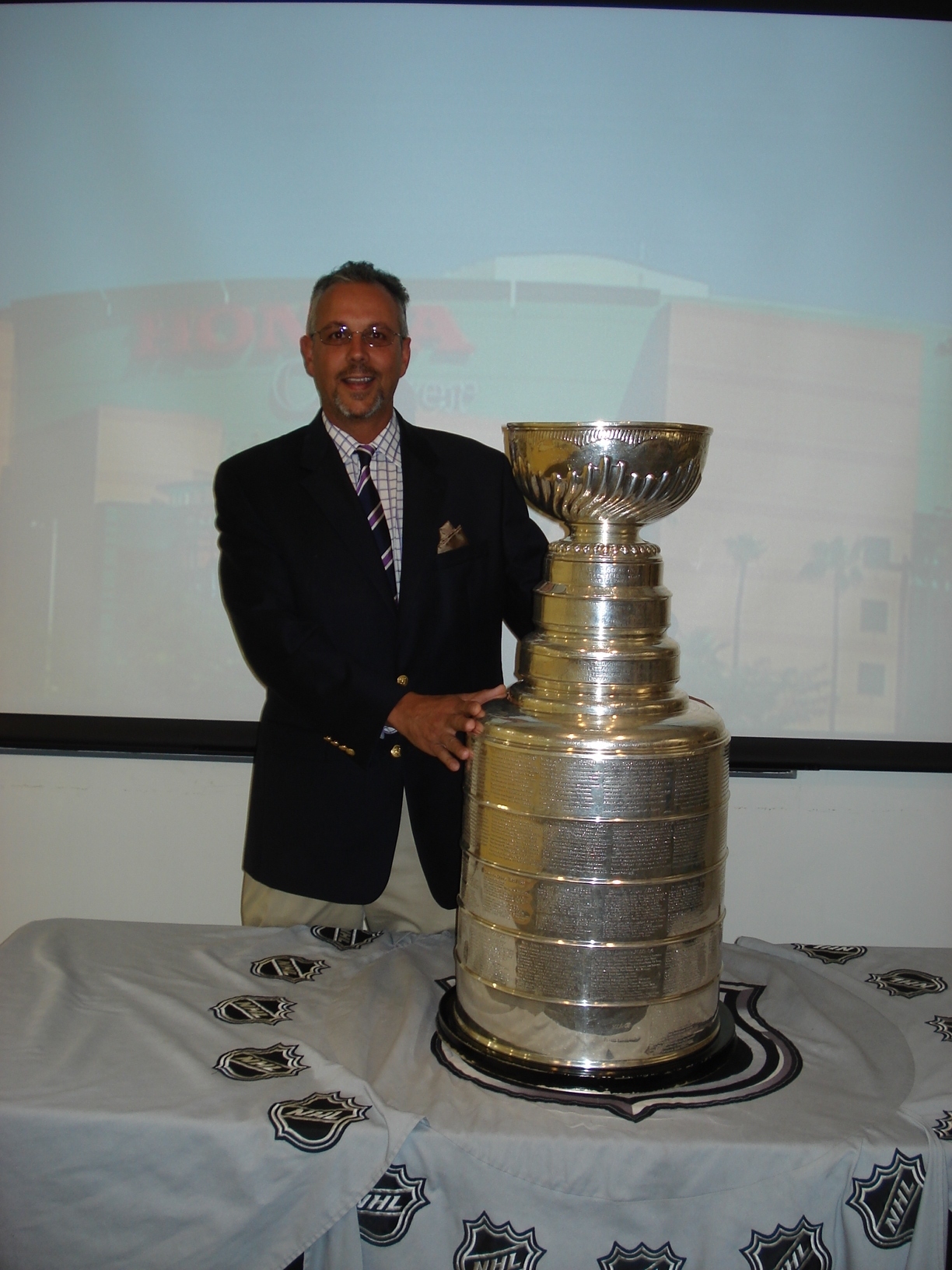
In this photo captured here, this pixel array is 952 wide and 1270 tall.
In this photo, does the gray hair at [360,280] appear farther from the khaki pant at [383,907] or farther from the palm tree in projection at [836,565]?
the palm tree in projection at [836,565]

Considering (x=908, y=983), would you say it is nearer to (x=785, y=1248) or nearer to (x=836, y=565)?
(x=785, y=1248)

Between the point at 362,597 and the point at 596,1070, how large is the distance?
3.25 ft

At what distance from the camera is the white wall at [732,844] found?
9.27 ft

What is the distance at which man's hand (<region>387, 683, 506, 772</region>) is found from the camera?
1348 millimetres

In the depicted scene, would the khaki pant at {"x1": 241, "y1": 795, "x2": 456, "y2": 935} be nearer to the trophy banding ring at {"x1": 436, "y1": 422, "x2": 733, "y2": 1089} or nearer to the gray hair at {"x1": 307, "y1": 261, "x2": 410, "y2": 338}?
the trophy banding ring at {"x1": 436, "y1": 422, "x2": 733, "y2": 1089}

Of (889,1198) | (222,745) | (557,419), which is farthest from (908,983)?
(222,745)

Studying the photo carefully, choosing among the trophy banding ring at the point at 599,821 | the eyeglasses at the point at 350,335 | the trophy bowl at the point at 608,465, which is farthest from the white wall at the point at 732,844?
the trophy bowl at the point at 608,465

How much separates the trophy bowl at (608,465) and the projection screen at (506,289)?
1466 mm

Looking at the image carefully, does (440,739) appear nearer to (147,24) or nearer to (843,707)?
(843,707)

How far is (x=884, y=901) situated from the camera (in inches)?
112

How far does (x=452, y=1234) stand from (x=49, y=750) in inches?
83.0

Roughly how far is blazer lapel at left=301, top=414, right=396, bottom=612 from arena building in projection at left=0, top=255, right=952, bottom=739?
0.79 metres

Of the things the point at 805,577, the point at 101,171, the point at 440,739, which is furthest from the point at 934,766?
the point at 101,171

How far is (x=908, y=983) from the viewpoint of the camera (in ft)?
4.91
